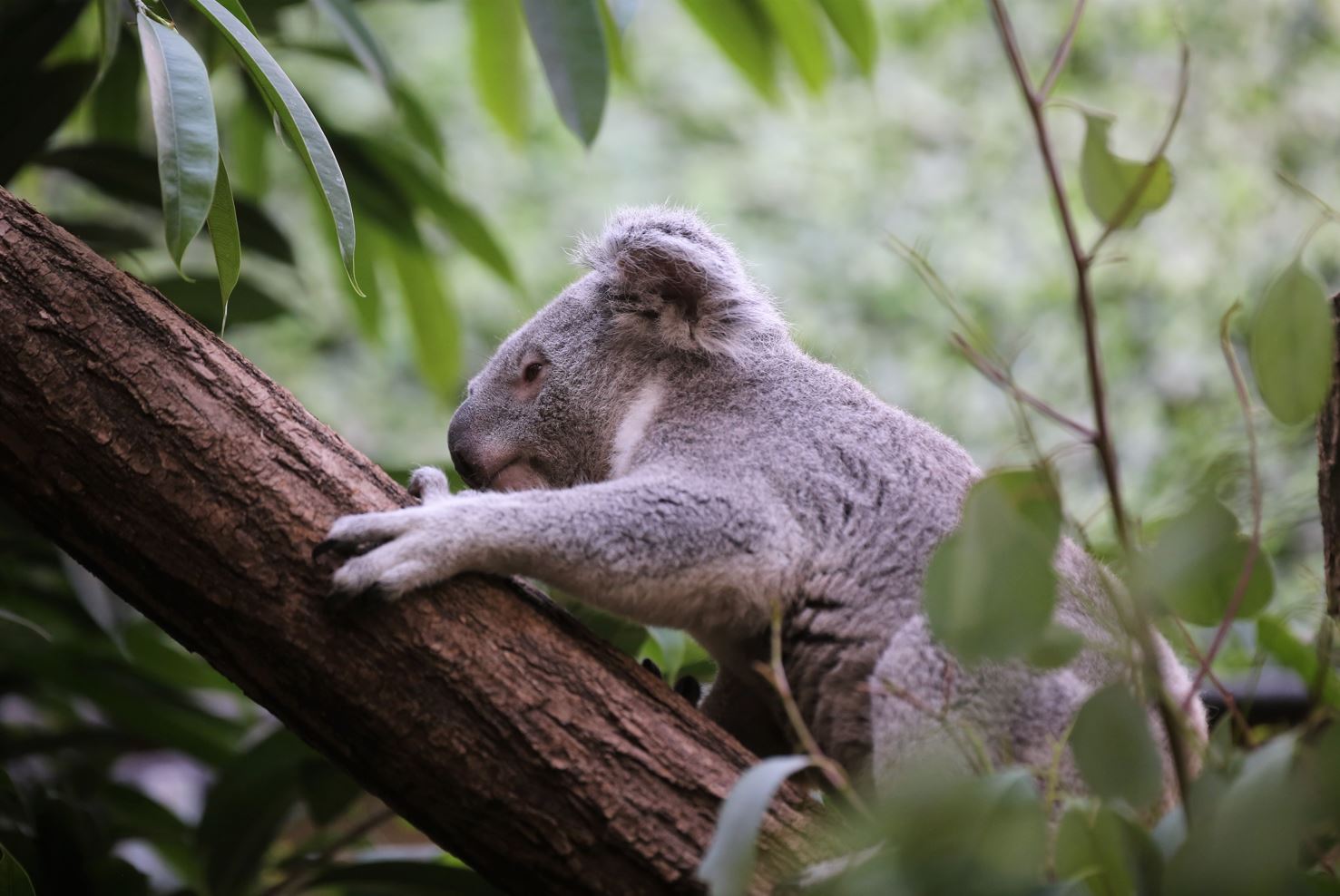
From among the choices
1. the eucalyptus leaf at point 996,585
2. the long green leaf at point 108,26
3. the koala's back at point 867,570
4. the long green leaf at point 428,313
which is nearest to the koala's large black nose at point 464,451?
the koala's back at point 867,570

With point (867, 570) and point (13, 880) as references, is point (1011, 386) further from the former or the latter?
point (13, 880)

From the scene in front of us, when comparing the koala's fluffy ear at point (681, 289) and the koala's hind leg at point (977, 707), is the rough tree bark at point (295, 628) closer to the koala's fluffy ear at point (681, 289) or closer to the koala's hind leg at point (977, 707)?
the koala's hind leg at point (977, 707)

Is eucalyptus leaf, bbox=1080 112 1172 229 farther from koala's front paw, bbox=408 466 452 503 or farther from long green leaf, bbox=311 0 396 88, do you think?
long green leaf, bbox=311 0 396 88

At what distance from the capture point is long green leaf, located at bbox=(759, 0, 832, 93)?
312cm

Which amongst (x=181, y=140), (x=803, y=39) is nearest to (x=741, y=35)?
(x=803, y=39)

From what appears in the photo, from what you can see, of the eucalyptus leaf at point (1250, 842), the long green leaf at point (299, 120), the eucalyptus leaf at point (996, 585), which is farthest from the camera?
the long green leaf at point (299, 120)

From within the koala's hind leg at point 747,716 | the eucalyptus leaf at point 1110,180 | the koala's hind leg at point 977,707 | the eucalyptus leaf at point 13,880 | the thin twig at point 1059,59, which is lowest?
the eucalyptus leaf at point 13,880

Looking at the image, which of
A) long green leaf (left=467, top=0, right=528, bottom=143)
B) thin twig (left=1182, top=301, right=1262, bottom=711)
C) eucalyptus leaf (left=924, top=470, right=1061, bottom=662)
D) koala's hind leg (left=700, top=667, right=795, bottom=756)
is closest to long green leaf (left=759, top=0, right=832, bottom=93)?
long green leaf (left=467, top=0, right=528, bottom=143)

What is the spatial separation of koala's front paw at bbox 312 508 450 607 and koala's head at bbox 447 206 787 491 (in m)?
0.71

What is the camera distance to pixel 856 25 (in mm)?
3010

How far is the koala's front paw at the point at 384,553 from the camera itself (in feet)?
4.92

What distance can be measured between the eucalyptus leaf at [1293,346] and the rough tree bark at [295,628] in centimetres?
81

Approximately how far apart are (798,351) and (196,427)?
1258 millimetres

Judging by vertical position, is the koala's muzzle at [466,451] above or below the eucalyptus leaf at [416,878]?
above
